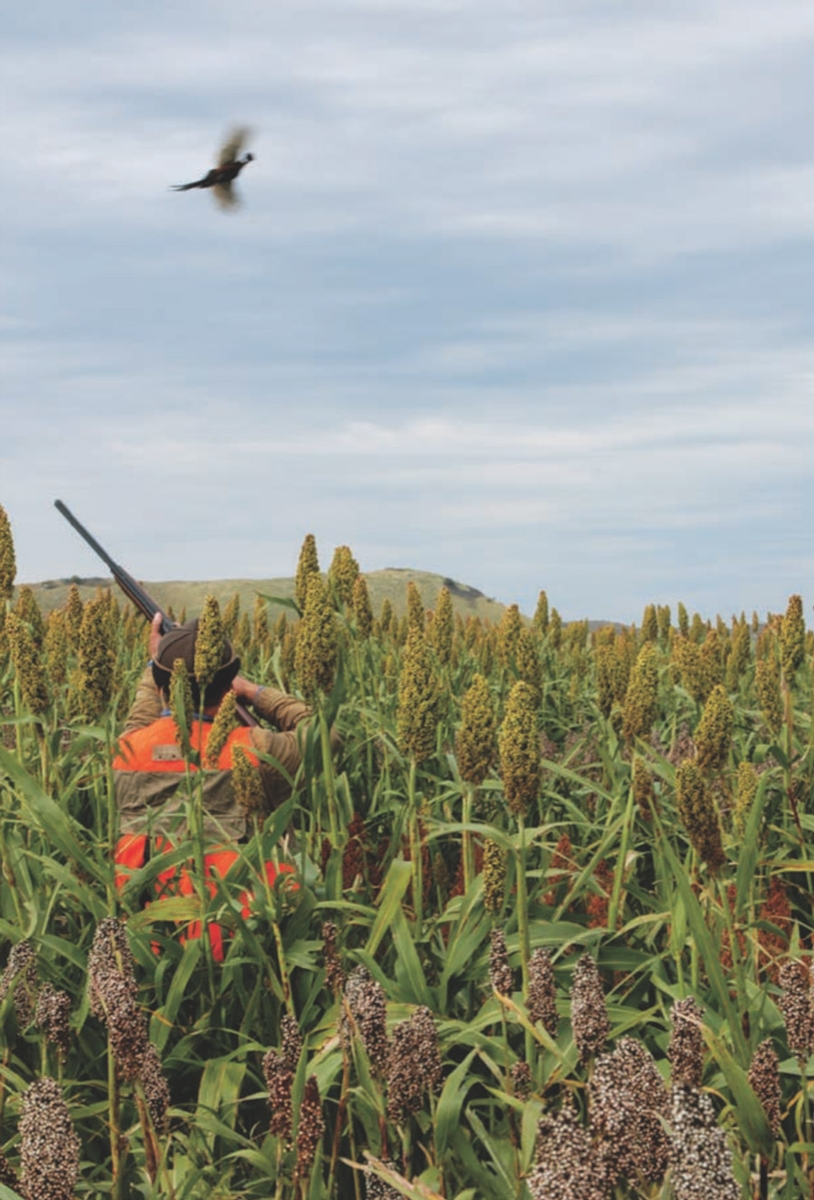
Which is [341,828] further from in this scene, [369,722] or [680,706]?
[680,706]

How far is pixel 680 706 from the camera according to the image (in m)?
7.02

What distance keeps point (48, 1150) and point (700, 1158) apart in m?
0.82

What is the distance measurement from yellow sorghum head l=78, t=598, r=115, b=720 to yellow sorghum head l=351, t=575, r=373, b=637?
1676mm

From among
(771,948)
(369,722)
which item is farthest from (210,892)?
(369,722)

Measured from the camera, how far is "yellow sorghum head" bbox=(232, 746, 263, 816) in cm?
319

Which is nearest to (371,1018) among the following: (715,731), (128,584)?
(715,731)

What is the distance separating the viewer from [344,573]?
493 centimetres

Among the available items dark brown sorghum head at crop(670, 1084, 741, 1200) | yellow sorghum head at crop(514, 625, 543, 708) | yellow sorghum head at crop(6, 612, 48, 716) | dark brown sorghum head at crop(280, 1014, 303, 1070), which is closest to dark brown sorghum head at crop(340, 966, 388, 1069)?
dark brown sorghum head at crop(280, 1014, 303, 1070)

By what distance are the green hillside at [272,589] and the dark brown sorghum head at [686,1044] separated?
15032 mm

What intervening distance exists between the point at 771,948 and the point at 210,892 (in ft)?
5.47

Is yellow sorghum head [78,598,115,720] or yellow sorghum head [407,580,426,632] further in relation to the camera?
yellow sorghum head [407,580,426,632]

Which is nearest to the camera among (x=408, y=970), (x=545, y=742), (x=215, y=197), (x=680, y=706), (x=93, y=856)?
(x=408, y=970)

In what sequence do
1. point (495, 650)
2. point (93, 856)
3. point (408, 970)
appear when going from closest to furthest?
point (408, 970)
point (93, 856)
point (495, 650)

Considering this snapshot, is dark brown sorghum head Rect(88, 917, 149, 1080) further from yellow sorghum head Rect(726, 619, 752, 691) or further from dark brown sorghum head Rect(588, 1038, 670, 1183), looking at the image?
yellow sorghum head Rect(726, 619, 752, 691)
